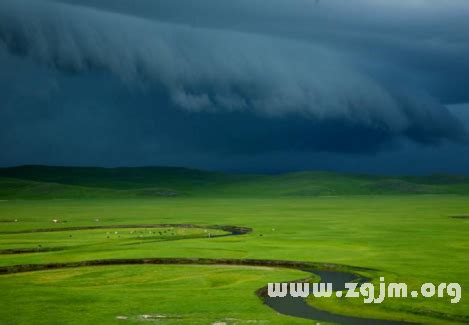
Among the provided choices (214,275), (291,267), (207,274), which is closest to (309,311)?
(214,275)

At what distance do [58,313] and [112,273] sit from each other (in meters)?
→ 16.5

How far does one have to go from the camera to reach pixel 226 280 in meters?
50.3

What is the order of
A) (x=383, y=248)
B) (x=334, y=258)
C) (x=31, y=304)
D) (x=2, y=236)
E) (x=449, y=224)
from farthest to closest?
(x=449, y=224)
(x=2, y=236)
(x=383, y=248)
(x=334, y=258)
(x=31, y=304)

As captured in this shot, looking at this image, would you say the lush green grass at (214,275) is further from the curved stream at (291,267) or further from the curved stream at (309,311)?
the curved stream at (291,267)

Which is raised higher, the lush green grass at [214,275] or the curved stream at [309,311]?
the lush green grass at [214,275]

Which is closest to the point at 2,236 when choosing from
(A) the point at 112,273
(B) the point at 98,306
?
(A) the point at 112,273

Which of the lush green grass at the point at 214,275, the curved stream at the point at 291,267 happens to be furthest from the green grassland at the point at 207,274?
the curved stream at the point at 291,267

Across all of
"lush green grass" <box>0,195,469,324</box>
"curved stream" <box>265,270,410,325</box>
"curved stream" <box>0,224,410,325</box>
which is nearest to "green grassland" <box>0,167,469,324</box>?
"lush green grass" <box>0,195,469,324</box>

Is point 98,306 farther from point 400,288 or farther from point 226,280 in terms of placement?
point 400,288

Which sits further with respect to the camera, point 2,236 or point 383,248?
point 2,236

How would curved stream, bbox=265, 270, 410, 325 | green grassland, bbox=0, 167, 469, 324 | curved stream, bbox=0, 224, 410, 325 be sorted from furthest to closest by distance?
1. curved stream, bbox=0, 224, 410, 325
2. green grassland, bbox=0, 167, 469, 324
3. curved stream, bbox=265, 270, 410, 325

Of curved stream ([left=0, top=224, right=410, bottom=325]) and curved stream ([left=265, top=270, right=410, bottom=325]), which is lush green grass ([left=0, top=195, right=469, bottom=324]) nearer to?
curved stream ([left=265, top=270, right=410, bottom=325])

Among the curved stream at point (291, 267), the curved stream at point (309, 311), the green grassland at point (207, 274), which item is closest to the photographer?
the curved stream at point (309, 311)

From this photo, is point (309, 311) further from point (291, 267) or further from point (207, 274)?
point (291, 267)
